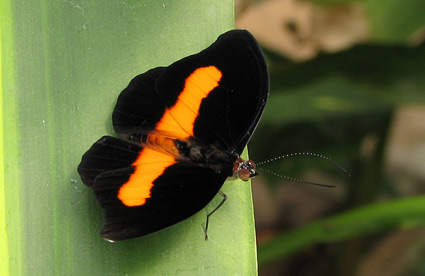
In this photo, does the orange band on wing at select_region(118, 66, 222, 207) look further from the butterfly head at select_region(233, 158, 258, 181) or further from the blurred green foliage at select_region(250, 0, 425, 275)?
the blurred green foliage at select_region(250, 0, 425, 275)

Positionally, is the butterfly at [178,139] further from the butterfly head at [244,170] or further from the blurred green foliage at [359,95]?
the blurred green foliage at [359,95]

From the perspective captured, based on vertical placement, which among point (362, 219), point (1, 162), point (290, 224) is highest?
point (1, 162)

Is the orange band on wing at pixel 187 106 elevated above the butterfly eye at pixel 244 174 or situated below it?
above

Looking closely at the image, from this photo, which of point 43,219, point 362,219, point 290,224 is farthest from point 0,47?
point 290,224

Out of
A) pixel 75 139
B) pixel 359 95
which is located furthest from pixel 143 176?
pixel 359 95

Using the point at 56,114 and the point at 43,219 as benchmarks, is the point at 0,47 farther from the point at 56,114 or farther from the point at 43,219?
the point at 43,219

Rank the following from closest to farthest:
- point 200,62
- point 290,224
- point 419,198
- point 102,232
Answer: point 102,232 → point 200,62 → point 419,198 → point 290,224

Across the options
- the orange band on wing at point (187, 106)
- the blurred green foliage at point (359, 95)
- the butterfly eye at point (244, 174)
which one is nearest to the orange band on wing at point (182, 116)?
the orange band on wing at point (187, 106)
